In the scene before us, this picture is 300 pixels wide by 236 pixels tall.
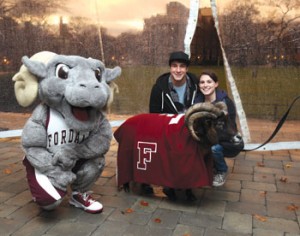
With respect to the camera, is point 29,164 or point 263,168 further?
point 263,168

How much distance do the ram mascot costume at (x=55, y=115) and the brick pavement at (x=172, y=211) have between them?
30 cm

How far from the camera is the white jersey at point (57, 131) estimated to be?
330cm

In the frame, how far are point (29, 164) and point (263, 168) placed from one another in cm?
317

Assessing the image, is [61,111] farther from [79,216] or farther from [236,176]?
[236,176]

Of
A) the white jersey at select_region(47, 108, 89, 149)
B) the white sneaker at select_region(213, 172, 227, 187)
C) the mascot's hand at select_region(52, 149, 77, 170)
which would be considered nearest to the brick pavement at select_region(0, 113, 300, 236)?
the white sneaker at select_region(213, 172, 227, 187)

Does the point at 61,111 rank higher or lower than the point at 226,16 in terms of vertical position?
lower

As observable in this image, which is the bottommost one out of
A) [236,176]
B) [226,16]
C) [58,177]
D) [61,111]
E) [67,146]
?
[236,176]

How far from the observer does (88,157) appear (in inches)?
138

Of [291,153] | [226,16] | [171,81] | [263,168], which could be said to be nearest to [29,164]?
[171,81]

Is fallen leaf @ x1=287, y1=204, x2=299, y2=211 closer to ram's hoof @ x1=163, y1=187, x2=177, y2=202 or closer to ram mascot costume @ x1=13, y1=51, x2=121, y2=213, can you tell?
ram's hoof @ x1=163, y1=187, x2=177, y2=202

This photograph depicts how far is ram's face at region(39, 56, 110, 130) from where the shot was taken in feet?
10.0

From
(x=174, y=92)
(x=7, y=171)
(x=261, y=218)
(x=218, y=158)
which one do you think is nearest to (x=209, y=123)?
(x=174, y=92)

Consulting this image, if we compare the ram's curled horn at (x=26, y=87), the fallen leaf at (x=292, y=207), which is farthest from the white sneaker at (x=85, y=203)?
the fallen leaf at (x=292, y=207)

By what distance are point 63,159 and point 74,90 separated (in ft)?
2.16
